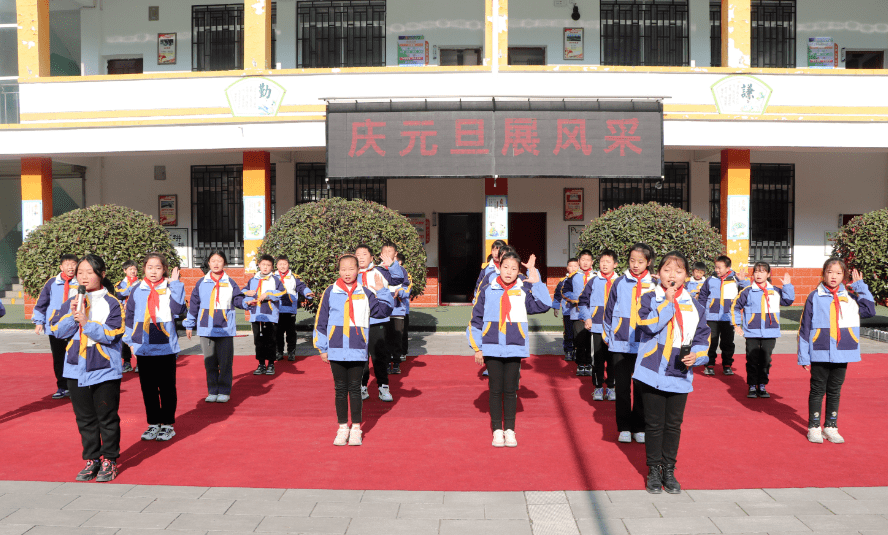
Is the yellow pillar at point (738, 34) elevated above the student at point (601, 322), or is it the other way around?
the yellow pillar at point (738, 34)

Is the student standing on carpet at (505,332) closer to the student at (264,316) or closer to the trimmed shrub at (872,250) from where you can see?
the student at (264,316)

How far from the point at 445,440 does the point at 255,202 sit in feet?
32.1

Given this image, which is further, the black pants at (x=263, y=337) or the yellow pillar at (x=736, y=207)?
the yellow pillar at (x=736, y=207)

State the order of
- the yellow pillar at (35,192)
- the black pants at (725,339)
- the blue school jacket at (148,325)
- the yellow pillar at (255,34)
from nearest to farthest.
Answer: the blue school jacket at (148,325), the black pants at (725,339), the yellow pillar at (255,34), the yellow pillar at (35,192)

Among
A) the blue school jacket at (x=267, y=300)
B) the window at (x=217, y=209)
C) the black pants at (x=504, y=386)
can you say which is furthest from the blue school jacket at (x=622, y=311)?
the window at (x=217, y=209)

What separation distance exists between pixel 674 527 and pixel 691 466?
1.31 metres

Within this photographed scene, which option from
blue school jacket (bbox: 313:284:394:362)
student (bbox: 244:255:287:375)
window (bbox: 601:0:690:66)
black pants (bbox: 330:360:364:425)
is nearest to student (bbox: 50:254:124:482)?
blue school jacket (bbox: 313:284:394:362)

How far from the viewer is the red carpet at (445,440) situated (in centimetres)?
493

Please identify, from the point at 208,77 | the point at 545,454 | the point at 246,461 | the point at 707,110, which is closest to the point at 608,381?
the point at 545,454

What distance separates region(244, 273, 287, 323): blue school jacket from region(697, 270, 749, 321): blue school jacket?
580 cm

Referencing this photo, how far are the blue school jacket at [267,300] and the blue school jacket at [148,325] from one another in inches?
107

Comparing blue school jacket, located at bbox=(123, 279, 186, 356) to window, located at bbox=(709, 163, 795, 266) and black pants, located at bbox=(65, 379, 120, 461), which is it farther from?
window, located at bbox=(709, 163, 795, 266)

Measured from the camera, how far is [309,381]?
8.49 meters

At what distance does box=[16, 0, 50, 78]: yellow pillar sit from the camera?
46.4 ft
